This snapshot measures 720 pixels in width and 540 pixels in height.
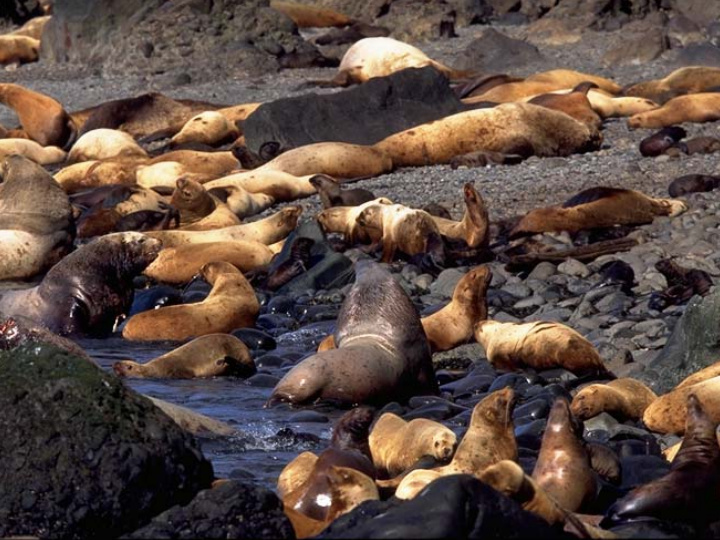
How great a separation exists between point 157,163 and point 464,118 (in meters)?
2.99

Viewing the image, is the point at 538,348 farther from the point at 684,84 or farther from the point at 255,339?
the point at 684,84

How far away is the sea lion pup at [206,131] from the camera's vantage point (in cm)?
1529

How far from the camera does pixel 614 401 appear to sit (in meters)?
5.91

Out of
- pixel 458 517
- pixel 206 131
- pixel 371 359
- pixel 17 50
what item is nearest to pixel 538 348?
pixel 371 359

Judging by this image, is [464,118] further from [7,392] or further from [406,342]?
[7,392]

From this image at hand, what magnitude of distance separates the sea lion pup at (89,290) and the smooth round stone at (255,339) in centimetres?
103

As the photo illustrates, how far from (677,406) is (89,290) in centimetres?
430

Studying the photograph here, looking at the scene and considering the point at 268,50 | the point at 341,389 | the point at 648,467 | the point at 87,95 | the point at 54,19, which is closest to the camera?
the point at 648,467

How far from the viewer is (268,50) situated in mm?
21156

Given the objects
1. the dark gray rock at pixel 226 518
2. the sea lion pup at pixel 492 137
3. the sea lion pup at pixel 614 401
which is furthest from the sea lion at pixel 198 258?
the dark gray rock at pixel 226 518

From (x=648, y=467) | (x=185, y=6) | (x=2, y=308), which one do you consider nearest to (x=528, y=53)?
(x=185, y=6)

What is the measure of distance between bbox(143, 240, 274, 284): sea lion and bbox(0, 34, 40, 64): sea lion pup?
14340 millimetres

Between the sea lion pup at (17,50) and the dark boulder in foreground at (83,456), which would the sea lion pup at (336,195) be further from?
the sea lion pup at (17,50)

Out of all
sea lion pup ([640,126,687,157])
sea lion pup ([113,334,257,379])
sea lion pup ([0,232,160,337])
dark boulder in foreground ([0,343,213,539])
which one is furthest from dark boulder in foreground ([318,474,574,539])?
sea lion pup ([640,126,687,157])
